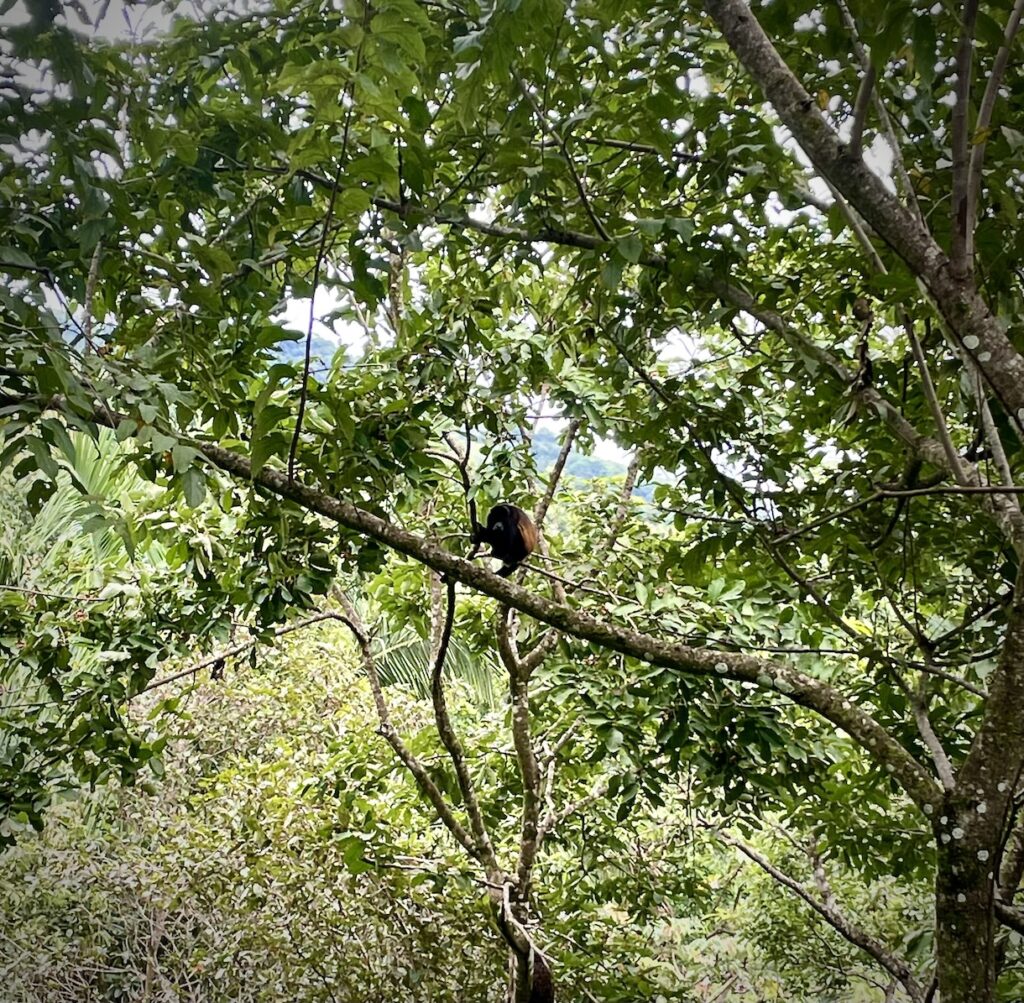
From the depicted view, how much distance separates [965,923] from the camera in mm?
1188

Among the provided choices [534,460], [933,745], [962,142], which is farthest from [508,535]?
[962,142]

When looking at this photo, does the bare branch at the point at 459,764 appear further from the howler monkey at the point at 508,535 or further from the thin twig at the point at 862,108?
the thin twig at the point at 862,108

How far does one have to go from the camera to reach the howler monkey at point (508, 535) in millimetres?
2234

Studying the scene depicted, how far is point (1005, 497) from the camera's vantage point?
4.35 feet

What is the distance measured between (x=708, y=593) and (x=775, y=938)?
1655 millimetres

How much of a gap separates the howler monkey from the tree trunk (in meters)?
1.23

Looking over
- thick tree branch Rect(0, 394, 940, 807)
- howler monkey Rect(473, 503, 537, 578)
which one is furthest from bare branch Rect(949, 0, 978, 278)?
howler monkey Rect(473, 503, 537, 578)

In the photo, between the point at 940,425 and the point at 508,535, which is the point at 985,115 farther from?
the point at 508,535

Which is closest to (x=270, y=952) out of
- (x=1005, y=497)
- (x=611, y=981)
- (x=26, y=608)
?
(x=611, y=981)

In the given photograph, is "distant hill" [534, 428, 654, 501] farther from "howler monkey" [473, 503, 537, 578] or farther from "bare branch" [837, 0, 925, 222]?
"bare branch" [837, 0, 925, 222]

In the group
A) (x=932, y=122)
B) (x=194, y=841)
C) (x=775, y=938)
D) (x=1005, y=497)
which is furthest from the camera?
(x=775, y=938)

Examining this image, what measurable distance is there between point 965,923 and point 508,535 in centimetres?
134

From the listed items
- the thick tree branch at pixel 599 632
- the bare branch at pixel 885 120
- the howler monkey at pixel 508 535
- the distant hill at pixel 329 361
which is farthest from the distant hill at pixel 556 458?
the bare branch at pixel 885 120

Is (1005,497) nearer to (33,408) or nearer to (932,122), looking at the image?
(932,122)
